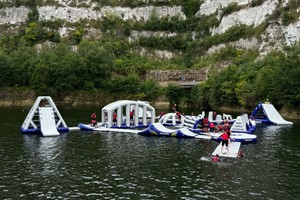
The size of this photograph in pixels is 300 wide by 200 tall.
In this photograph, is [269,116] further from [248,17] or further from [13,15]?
[13,15]

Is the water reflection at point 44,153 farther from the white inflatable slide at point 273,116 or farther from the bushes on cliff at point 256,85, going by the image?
the bushes on cliff at point 256,85

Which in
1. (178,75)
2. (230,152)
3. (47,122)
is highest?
(178,75)

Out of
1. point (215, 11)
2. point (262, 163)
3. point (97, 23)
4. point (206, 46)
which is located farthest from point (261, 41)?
point (262, 163)

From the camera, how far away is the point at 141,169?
29.5m

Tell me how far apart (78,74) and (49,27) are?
119ft

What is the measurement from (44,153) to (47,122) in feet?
41.6

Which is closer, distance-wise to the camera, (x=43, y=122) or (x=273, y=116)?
(x=43, y=122)

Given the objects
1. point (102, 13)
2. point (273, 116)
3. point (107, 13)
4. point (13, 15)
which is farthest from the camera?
point (13, 15)

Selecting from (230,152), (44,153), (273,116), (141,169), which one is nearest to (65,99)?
A: (273,116)

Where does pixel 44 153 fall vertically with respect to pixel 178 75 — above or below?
below

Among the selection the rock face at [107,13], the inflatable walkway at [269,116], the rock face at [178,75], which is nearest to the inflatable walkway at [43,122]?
the inflatable walkway at [269,116]

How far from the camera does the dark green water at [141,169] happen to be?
78.6 feet

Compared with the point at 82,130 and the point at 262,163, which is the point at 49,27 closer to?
the point at 82,130

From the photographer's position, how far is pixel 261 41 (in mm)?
107625
